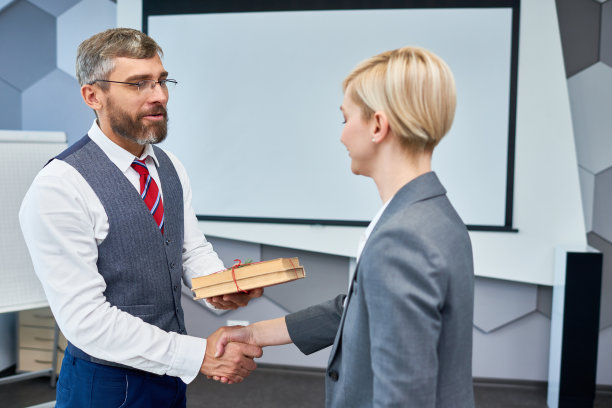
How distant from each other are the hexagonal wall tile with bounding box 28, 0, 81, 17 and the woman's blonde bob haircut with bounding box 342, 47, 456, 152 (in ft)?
9.39

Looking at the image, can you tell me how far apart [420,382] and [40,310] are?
263 cm

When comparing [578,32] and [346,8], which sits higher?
[346,8]

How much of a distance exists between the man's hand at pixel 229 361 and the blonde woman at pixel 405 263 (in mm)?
435

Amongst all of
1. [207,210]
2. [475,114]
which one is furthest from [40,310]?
[475,114]

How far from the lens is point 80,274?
1171 millimetres

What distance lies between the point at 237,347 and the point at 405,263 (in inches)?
29.4

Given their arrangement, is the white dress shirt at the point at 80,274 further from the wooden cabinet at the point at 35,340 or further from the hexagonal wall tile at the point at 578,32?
the hexagonal wall tile at the point at 578,32

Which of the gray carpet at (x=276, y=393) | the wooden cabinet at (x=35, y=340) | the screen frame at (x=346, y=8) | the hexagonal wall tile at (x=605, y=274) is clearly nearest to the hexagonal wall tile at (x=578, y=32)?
the screen frame at (x=346, y=8)

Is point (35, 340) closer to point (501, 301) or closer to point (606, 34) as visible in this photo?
point (501, 301)

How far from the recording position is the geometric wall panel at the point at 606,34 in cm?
272

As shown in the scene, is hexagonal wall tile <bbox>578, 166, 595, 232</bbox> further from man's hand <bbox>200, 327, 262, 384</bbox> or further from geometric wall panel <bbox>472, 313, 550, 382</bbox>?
man's hand <bbox>200, 327, 262, 384</bbox>

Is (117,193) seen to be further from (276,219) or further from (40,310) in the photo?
(40,310)

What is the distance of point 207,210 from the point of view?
3.05 m

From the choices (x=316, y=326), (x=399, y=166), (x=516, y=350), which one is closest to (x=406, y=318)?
(x=399, y=166)
